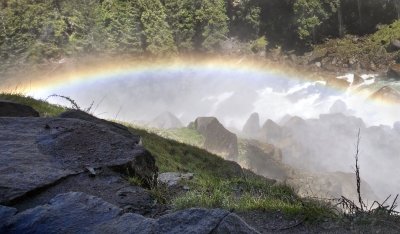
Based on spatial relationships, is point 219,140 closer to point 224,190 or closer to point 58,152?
point 224,190

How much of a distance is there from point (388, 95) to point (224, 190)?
3812 centimetres

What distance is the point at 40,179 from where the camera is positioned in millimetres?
5562

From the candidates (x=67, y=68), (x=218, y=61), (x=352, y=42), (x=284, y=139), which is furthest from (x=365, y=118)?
(x=67, y=68)

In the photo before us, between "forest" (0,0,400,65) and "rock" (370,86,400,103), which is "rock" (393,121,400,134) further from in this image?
"forest" (0,0,400,65)

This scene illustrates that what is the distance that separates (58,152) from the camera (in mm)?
6625

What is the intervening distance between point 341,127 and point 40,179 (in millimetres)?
35476

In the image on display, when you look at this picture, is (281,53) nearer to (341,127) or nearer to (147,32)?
(147,32)

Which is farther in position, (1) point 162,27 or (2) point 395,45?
(1) point 162,27

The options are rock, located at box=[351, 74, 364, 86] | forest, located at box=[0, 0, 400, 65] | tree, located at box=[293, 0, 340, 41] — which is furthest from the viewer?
forest, located at box=[0, 0, 400, 65]

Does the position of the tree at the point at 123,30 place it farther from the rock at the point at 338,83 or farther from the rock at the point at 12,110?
the rock at the point at 12,110

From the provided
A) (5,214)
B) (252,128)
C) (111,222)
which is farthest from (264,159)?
(5,214)

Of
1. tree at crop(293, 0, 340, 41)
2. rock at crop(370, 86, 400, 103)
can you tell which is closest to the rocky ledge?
rock at crop(370, 86, 400, 103)

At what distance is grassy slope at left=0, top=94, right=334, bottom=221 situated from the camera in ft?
19.0

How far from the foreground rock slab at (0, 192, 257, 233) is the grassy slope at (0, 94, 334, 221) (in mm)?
1692
